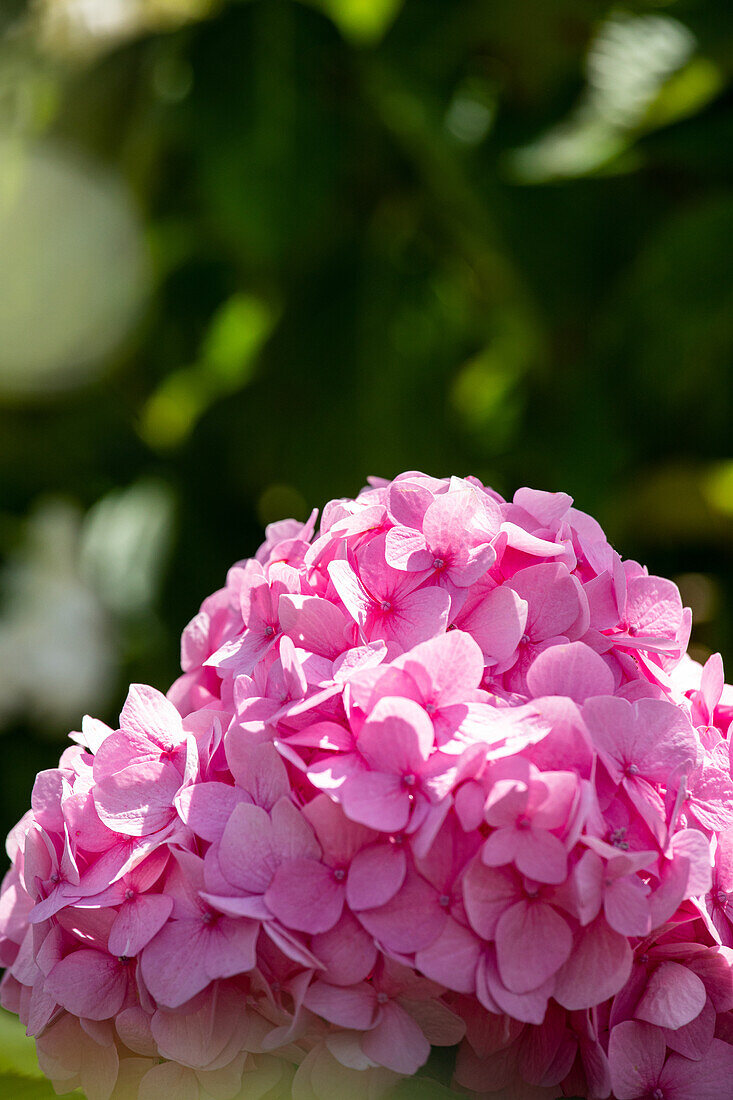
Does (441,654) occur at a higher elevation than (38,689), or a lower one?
higher

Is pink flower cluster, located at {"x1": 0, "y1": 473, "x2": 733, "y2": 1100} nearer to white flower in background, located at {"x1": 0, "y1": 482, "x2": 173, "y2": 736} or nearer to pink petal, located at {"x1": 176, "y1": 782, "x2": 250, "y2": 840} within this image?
pink petal, located at {"x1": 176, "y1": 782, "x2": 250, "y2": 840}

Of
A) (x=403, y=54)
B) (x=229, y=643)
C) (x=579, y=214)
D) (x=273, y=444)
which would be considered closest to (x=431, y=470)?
(x=273, y=444)

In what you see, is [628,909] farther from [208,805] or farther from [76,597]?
[76,597]

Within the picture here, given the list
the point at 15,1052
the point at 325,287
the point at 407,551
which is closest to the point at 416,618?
the point at 407,551

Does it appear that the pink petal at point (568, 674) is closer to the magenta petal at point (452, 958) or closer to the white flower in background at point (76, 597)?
the magenta petal at point (452, 958)

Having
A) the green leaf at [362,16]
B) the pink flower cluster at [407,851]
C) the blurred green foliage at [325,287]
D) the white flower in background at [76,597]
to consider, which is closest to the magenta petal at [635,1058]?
the pink flower cluster at [407,851]

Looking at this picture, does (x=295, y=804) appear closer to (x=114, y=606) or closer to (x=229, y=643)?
(x=229, y=643)

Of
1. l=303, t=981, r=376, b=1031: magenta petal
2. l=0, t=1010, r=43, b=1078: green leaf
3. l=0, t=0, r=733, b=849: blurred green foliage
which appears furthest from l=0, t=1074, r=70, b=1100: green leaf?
l=0, t=0, r=733, b=849: blurred green foliage

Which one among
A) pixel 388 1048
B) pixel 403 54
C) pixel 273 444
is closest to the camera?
pixel 388 1048
